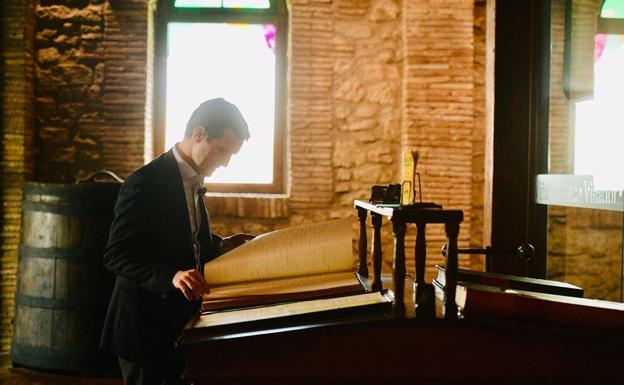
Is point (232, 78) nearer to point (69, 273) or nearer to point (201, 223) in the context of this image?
point (69, 273)

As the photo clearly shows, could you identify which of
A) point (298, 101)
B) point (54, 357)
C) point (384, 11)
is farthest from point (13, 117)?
point (384, 11)

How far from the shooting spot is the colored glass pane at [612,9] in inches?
164

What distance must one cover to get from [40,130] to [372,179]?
2.96 metres

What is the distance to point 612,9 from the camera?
14.0 feet

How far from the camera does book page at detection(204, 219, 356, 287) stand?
1.66m

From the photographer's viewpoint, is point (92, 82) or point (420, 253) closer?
point (420, 253)

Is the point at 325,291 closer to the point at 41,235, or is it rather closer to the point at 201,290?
the point at 201,290

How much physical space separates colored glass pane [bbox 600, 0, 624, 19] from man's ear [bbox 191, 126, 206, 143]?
10.7 ft

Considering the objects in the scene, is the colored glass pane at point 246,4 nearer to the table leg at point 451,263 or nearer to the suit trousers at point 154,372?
the suit trousers at point 154,372

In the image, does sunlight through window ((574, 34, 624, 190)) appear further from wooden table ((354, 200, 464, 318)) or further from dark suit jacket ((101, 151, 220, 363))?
dark suit jacket ((101, 151, 220, 363))

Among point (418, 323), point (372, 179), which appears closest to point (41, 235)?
point (372, 179)


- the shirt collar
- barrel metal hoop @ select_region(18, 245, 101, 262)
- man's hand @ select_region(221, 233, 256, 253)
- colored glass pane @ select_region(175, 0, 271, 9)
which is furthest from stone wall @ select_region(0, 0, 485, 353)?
the shirt collar

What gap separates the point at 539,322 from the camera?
144 centimetres

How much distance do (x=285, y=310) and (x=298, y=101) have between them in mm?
3718
